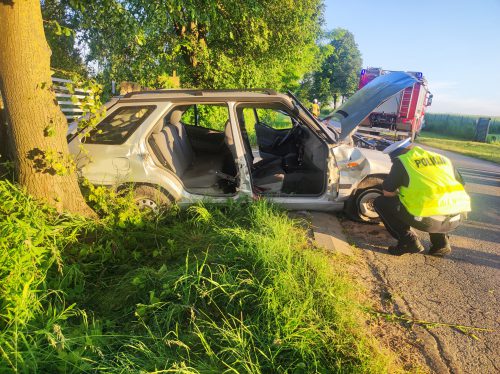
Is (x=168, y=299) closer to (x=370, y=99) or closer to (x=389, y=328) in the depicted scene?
(x=389, y=328)

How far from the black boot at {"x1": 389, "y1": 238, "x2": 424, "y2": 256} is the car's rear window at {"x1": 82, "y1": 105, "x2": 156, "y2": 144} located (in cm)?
335

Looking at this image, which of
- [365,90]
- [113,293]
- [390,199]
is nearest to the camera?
[113,293]

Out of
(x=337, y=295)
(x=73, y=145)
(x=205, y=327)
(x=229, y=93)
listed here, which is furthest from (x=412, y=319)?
(x=73, y=145)

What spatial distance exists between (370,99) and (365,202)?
1360 mm

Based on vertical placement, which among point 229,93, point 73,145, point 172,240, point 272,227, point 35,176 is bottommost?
point 172,240

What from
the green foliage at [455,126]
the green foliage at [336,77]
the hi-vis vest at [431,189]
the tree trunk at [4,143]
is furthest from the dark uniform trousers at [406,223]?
the green foliage at [336,77]

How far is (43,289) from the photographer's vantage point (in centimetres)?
271

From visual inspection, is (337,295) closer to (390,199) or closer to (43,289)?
(390,199)

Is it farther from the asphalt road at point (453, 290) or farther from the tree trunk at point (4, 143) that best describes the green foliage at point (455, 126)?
the tree trunk at point (4, 143)

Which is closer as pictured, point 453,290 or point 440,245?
point 453,290

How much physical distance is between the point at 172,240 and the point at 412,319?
2.30m

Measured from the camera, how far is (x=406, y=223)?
3.92 metres

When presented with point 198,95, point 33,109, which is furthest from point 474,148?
point 33,109

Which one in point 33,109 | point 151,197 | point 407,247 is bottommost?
point 407,247
